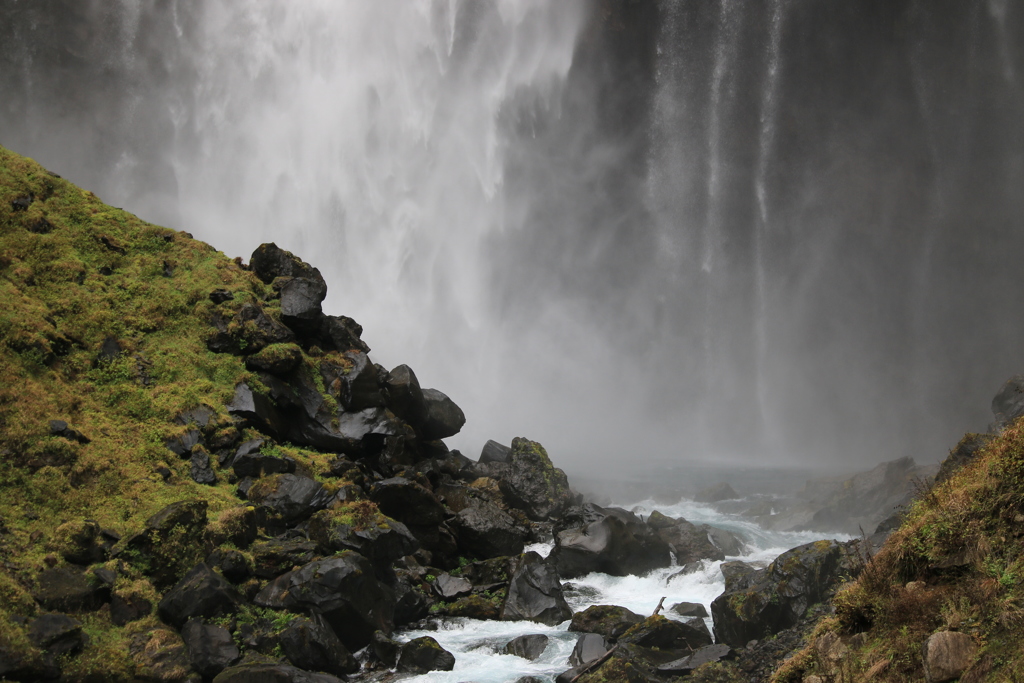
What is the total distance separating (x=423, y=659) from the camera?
43.7 feet

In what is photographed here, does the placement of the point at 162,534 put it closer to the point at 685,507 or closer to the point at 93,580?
the point at 93,580

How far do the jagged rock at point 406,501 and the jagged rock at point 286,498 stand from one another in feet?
7.94

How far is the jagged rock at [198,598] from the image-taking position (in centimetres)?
1170

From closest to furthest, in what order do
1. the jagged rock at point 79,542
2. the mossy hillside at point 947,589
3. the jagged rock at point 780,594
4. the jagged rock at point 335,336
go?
the mossy hillside at point 947,589, the jagged rock at point 79,542, the jagged rock at point 780,594, the jagged rock at point 335,336

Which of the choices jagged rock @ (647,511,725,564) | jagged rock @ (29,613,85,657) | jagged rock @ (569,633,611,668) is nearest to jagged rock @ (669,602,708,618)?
jagged rock @ (569,633,611,668)

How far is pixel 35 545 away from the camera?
1134cm

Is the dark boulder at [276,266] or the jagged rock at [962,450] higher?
the dark boulder at [276,266]

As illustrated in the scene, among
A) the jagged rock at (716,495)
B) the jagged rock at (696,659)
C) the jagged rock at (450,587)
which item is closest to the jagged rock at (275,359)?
the jagged rock at (450,587)

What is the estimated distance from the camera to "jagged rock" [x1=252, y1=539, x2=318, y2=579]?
13938 mm

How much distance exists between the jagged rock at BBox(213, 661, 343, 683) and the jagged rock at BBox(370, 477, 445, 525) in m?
8.10

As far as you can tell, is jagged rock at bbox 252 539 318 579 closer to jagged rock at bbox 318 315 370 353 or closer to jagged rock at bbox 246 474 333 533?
jagged rock at bbox 246 474 333 533

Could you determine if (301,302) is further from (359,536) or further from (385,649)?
(385,649)

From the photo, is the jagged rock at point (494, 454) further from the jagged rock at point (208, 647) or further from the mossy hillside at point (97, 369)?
the jagged rock at point (208, 647)

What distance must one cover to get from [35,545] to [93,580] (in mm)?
1259
